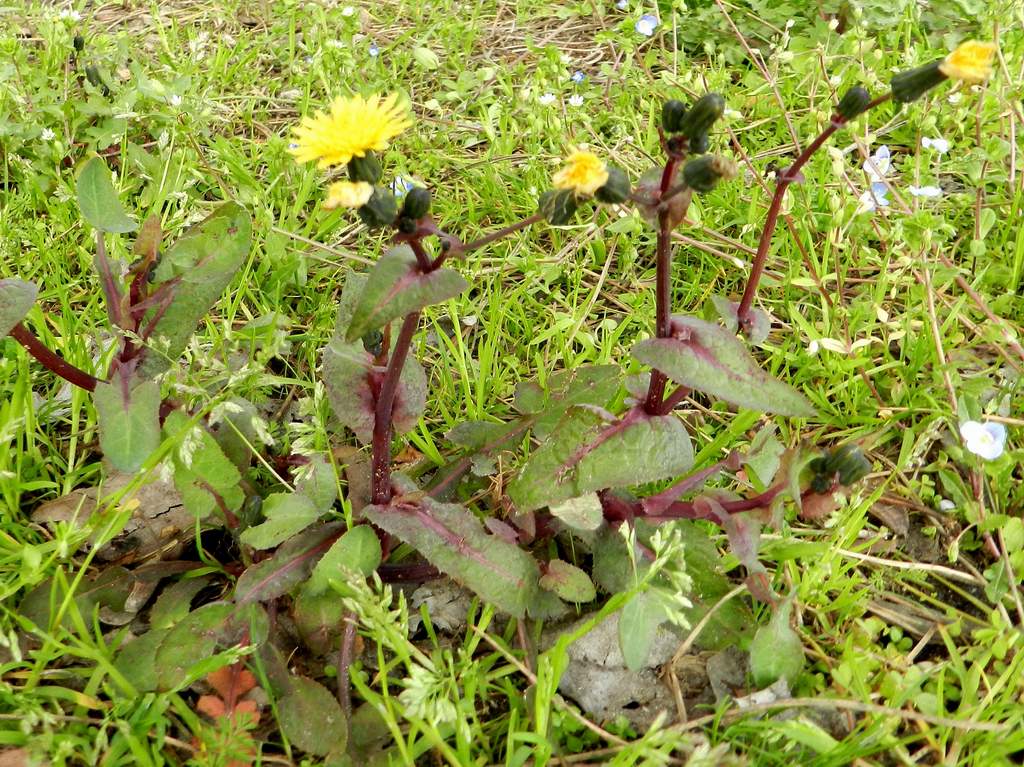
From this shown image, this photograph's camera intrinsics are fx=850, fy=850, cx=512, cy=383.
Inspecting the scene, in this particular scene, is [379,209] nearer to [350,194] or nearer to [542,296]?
[350,194]

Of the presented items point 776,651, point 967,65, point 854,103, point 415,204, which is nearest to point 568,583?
point 776,651

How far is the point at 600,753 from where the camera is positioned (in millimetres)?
1486

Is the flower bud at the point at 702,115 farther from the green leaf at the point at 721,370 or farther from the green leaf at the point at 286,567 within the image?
the green leaf at the point at 286,567

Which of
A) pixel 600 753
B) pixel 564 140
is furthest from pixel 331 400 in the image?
pixel 564 140

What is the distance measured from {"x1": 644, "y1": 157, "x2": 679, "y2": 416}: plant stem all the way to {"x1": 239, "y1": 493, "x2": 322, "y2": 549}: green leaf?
66cm

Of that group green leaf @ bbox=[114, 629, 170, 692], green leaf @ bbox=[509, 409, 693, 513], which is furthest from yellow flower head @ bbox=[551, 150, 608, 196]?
green leaf @ bbox=[114, 629, 170, 692]

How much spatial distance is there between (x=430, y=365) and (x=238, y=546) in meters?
0.68

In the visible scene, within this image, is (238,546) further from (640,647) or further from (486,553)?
(640,647)

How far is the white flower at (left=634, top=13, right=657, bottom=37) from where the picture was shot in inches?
119

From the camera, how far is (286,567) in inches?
63.7

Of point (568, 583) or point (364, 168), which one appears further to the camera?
point (568, 583)

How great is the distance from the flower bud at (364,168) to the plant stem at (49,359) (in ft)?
2.43

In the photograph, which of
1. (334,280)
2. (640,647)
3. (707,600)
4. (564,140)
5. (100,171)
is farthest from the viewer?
(564,140)

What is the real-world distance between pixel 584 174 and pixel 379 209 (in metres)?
0.32
